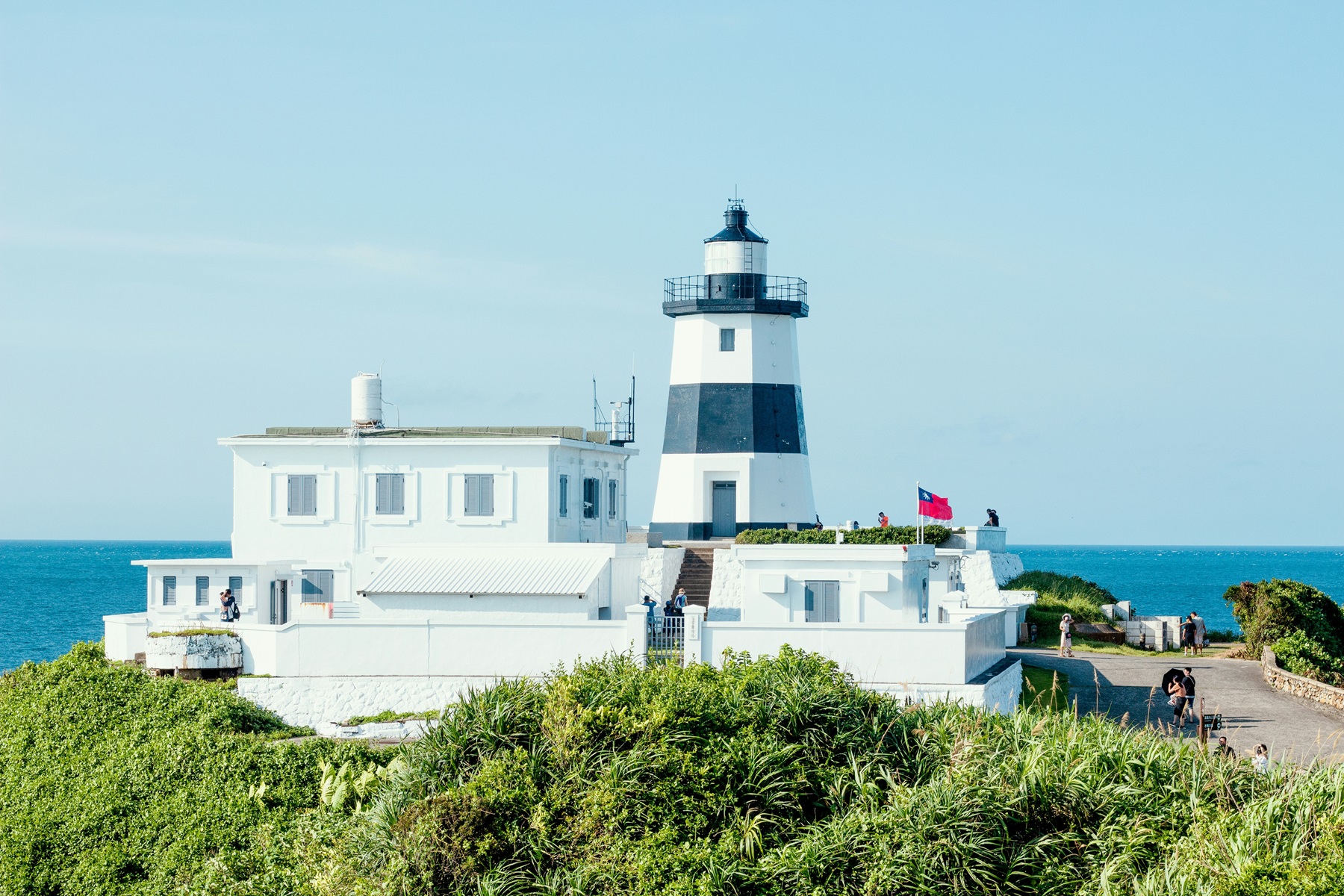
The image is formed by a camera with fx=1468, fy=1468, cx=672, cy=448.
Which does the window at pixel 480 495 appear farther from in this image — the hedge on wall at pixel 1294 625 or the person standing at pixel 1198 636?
the person standing at pixel 1198 636

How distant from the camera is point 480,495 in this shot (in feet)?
111

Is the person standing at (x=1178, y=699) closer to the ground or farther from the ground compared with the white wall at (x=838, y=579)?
closer to the ground

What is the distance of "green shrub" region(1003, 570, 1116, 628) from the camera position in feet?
135

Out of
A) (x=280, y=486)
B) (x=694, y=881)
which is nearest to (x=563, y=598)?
(x=280, y=486)

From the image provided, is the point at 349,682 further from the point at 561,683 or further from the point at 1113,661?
the point at 1113,661

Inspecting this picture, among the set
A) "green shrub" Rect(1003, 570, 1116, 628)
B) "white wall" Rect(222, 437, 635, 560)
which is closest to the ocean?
"white wall" Rect(222, 437, 635, 560)

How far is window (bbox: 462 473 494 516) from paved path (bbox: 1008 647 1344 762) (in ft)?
42.2

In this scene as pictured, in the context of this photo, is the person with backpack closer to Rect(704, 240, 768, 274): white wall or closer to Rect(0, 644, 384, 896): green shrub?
Rect(0, 644, 384, 896): green shrub

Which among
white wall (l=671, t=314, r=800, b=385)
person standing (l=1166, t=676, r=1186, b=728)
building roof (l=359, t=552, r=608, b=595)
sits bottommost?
person standing (l=1166, t=676, r=1186, b=728)

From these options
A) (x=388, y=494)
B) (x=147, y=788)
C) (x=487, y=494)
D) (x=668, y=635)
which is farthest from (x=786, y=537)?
(x=147, y=788)

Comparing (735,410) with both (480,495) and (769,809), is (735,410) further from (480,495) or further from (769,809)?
(769,809)

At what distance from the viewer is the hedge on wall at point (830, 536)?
36.7 metres

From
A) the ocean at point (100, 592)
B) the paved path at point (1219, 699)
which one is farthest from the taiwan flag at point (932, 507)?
the ocean at point (100, 592)

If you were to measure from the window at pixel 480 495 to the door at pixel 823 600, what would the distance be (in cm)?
779
